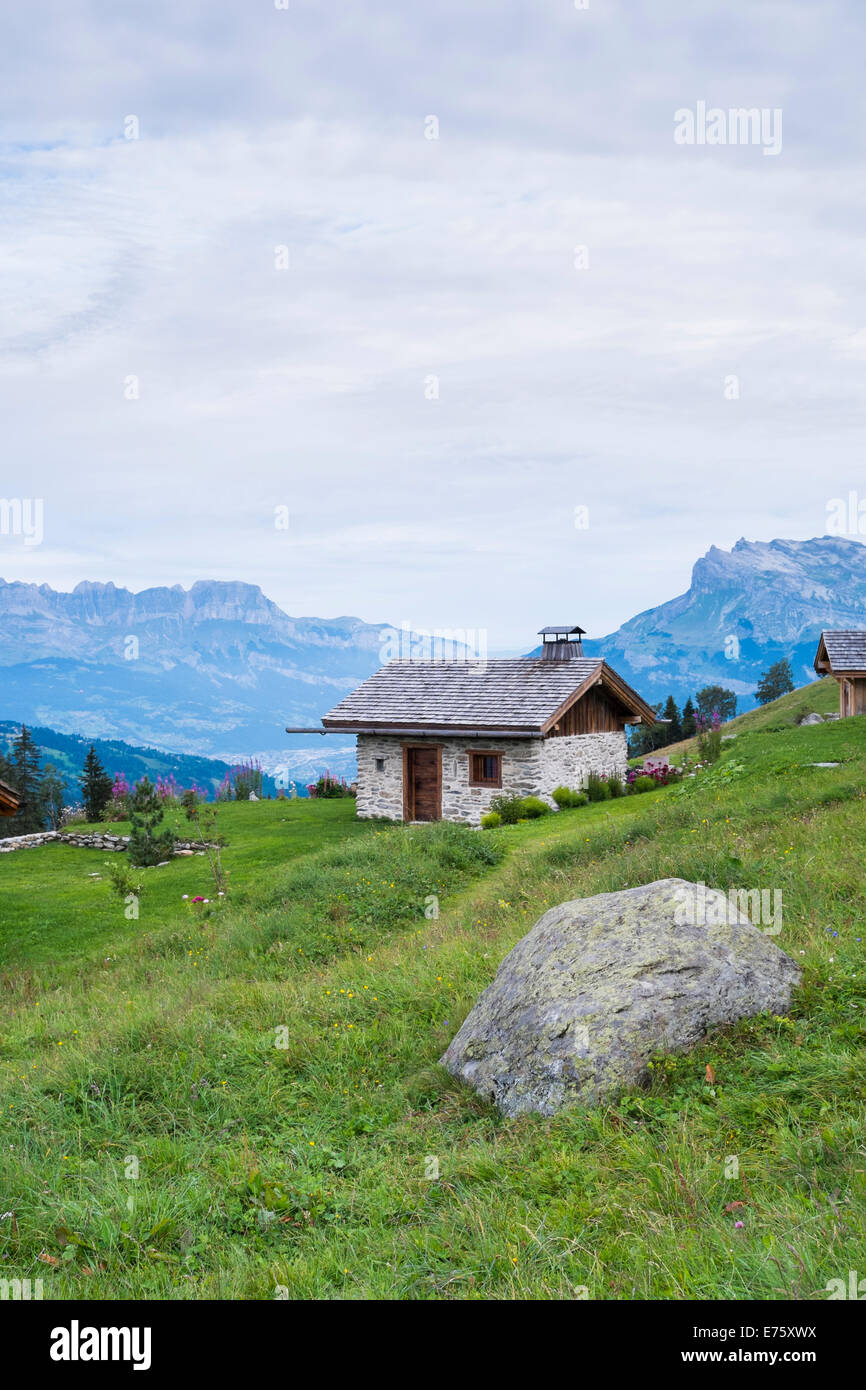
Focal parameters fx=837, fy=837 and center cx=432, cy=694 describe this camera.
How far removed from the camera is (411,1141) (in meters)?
5.13

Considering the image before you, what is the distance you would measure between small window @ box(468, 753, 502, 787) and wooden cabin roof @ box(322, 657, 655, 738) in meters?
1.11

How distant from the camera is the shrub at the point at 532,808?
935 inches

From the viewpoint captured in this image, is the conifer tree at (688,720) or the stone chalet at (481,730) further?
the conifer tree at (688,720)

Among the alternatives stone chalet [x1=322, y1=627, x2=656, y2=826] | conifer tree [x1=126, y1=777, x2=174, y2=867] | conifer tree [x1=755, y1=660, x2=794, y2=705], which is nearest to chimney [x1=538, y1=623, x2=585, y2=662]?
stone chalet [x1=322, y1=627, x2=656, y2=826]

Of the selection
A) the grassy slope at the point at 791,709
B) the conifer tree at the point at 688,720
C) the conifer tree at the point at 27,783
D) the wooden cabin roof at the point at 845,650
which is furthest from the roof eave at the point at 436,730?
the conifer tree at the point at 688,720

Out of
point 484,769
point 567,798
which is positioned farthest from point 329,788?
point 567,798

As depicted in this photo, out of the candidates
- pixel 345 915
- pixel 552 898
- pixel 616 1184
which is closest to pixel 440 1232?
pixel 616 1184

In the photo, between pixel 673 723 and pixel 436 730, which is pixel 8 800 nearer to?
pixel 436 730

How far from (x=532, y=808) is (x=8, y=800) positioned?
14.0 metres

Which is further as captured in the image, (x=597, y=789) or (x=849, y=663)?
(x=849, y=663)

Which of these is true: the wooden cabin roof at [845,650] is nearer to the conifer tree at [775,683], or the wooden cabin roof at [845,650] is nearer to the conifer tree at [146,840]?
the conifer tree at [146,840]

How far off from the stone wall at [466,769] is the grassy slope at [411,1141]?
14.6 m
